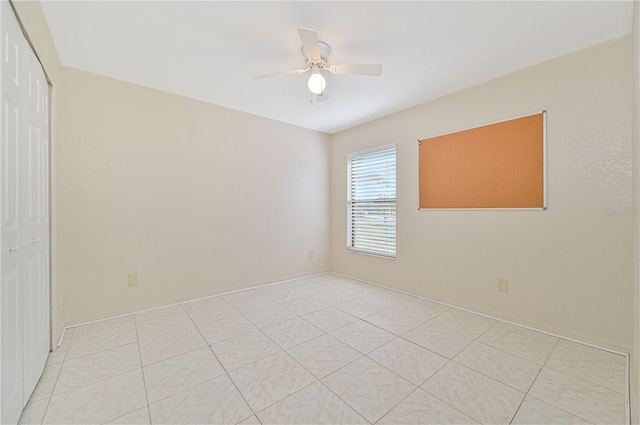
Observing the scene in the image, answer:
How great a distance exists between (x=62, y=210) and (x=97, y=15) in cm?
163

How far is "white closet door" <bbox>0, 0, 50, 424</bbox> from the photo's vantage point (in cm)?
119

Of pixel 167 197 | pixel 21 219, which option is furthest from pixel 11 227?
pixel 167 197

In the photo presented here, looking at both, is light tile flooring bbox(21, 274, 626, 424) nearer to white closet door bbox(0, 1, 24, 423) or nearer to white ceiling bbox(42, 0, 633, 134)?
white closet door bbox(0, 1, 24, 423)

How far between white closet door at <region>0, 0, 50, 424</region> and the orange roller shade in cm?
335

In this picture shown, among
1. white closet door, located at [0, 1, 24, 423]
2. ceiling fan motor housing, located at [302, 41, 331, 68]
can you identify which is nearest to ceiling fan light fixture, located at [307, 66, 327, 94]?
ceiling fan motor housing, located at [302, 41, 331, 68]

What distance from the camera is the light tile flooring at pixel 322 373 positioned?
4.66ft

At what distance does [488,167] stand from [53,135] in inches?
148

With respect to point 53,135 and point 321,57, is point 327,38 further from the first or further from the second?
point 53,135

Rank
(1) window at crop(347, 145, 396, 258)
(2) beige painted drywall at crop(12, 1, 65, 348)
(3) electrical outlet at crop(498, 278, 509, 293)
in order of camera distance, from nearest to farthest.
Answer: (2) beige painted drywall at crop(12, 1, 65, 348) → (3) electrical outlet at crop(498, 278, 509, 293) → (1) window at crop(347, 145, 396, 258)

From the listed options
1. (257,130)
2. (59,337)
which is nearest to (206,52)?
(257,130)

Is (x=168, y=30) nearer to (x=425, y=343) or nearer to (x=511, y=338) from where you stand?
(x=425, y=343)

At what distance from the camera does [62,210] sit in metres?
2.34

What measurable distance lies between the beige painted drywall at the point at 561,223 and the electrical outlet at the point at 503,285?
0.14ft

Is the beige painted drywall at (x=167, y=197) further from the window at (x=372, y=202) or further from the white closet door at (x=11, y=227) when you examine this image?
the white closet door at (x=11, y=227)
